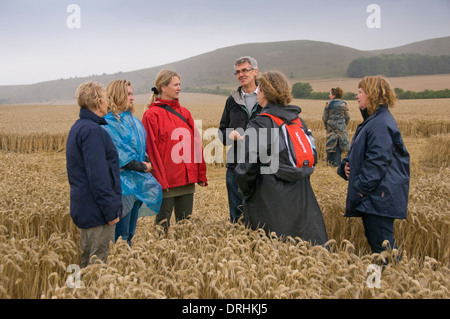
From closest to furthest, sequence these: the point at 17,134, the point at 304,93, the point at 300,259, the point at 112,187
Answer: the point at 300,259
the point at 112,187
the point at 17,134
the point at 304,93

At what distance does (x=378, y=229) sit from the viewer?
359 centimetres

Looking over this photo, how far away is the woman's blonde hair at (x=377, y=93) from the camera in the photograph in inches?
141

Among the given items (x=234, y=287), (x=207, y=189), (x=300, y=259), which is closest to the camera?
(x=234, y=287)

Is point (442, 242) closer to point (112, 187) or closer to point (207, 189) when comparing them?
point (112, 187)

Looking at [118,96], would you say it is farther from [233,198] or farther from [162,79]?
[233,198]

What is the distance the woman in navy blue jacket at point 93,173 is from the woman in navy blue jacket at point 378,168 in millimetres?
2250

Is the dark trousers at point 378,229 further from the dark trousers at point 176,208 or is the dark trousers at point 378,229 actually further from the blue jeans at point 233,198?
the dark trousers at point 176,208

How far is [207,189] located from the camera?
9.20 m

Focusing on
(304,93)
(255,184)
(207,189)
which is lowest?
(207,189)

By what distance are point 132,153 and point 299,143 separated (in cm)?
170

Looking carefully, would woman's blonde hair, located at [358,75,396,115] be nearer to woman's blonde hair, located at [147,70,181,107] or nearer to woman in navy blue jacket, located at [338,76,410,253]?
woman in navy blue jacket, located at [338,76,410,253]

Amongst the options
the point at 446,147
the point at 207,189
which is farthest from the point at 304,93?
the point at 207,189

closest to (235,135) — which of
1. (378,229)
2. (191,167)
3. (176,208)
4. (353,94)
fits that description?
(191,167)
